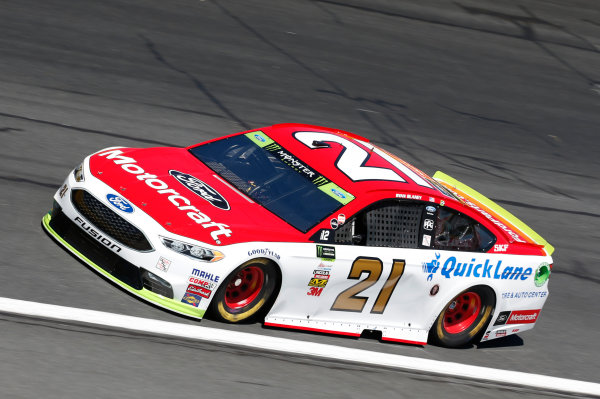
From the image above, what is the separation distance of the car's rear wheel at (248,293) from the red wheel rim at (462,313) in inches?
72.3

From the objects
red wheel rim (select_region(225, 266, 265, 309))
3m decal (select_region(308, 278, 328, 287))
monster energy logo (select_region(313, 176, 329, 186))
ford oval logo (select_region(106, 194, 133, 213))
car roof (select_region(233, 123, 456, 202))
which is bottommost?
red wheel rim (select_region(225, 266, 265, 309))

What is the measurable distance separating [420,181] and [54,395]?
12.3 feet

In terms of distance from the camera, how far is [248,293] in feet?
22.1

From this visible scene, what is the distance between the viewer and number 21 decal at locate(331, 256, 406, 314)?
6.91m

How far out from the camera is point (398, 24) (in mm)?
17469

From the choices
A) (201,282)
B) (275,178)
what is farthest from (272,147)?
(201,282)

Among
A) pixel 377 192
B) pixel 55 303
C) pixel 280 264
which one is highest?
pixel 377 192

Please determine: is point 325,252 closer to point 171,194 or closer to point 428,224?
point 428,224

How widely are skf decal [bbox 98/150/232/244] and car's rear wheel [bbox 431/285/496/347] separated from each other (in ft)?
7.55

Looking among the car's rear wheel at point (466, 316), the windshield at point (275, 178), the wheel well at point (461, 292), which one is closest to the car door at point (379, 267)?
the wheel well at point (461, 292)

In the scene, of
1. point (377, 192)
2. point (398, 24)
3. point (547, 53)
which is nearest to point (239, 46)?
point (398, 24)

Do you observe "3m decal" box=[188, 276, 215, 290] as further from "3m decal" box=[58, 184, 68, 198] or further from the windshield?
"3m decal" box=[58, 184, 68, 198]

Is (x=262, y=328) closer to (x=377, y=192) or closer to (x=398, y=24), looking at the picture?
(x=377, y=192)

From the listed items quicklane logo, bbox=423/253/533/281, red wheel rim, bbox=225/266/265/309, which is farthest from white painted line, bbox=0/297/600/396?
quicklane logo, bbox=423/253/533/281
